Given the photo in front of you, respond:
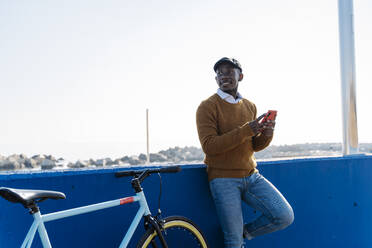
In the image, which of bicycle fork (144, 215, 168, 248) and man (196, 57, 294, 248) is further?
man (196, 57, 294, 248)

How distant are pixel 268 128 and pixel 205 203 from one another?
0.92 m

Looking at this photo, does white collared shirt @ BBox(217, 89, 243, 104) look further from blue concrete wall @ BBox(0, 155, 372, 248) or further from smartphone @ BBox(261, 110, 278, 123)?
blue concrete wall @ BBox(0, 155, 372, 248)

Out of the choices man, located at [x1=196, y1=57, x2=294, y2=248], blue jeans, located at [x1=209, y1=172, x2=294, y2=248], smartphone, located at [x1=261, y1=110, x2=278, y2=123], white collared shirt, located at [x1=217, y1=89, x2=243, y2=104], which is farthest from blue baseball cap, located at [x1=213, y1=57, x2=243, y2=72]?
blue jeans, located at [x1=209, y1=172, x2=294, y2=248]

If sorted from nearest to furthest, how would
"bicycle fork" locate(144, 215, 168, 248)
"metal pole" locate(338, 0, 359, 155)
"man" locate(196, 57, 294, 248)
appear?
"bicycle fork" locate(144, 215, 168, 248) → "man" locate(196, 57, 294, 248) → "metal pole" locate(338, 0, 359, 155)

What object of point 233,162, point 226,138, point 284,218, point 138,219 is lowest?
point 284,218

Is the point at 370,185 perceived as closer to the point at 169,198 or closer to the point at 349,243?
the point at 349,243

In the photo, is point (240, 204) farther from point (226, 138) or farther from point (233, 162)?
point (226, 138)

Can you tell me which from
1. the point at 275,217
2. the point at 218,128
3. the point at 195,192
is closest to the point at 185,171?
the point at 195,192

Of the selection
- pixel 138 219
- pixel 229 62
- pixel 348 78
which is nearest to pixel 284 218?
pixel 138 219

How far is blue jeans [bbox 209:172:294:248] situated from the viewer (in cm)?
292

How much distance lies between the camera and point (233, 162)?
2.96 m

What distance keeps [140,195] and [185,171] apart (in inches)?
27.4

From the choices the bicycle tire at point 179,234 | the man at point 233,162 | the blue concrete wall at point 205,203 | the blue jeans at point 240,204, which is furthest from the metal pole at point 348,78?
the bicycle tire at point 179,234

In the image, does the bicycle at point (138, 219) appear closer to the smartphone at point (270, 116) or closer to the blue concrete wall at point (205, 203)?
the blue concrete wall at point (205, 203)
